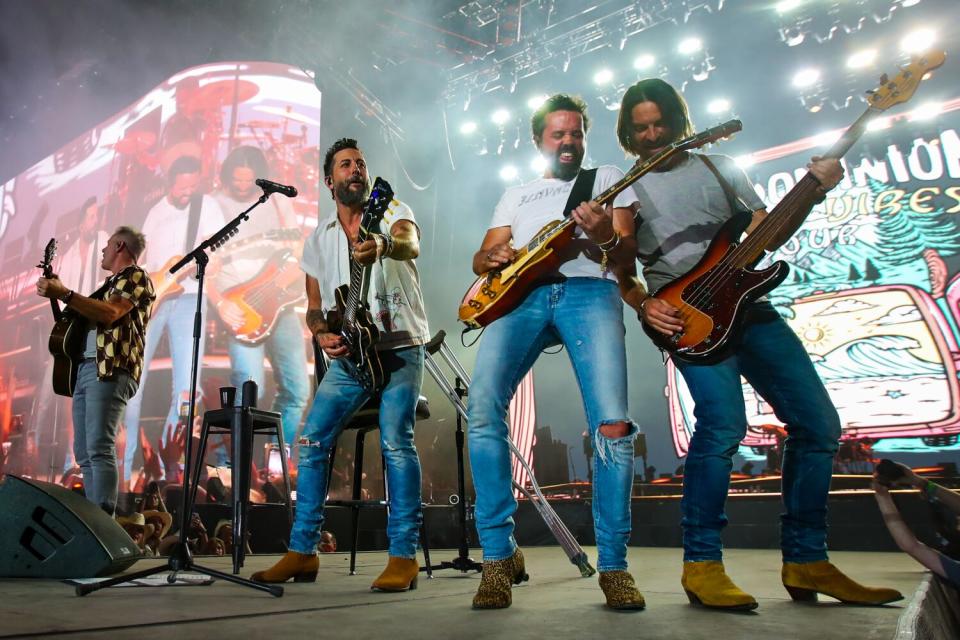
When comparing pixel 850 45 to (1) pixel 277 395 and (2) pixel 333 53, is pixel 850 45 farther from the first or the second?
(1) pixel 277 395

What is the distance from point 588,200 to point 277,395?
8.12 metres

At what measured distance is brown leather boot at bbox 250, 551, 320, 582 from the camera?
2342mm

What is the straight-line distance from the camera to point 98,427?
313cm

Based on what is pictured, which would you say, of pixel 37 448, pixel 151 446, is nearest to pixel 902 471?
pixel 151 446

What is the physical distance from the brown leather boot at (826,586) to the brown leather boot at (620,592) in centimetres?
52

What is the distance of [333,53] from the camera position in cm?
948

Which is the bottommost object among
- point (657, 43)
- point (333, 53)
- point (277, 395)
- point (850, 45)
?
point (277, 395)

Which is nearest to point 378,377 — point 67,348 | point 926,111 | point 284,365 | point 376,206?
point 376,206

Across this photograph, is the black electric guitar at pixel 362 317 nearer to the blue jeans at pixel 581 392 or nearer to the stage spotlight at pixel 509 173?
the blue jeans at pixel 581 392

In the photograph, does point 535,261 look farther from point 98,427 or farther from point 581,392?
point 98,427

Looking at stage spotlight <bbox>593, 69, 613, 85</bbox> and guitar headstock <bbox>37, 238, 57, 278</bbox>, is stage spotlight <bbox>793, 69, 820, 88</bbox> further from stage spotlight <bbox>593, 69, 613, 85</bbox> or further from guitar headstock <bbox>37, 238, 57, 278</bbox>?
guitar headstock <bbox>37, 238, 57, 278</bbox>

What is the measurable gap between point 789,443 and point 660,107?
4.09 feet

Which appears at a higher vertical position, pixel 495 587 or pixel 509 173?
pixel 509 173

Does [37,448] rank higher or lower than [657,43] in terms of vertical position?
lower
